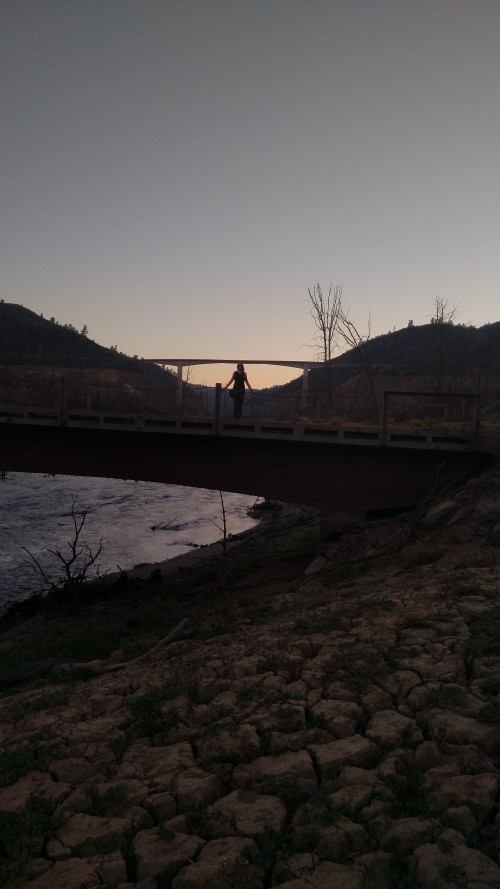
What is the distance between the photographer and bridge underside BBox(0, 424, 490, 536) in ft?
49.7

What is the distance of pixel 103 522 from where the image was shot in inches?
1046

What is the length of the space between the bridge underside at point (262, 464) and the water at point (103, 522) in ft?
11.7

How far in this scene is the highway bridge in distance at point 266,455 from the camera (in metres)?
14.9

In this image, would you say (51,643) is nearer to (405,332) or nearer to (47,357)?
(47,357)

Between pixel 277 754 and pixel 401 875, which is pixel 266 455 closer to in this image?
pixel 277 754

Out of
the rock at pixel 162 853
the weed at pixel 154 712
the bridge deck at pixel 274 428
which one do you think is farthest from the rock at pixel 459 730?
the bridge deck at pixel 274 428

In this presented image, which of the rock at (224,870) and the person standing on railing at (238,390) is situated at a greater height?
the person standing on railing at (238,390)

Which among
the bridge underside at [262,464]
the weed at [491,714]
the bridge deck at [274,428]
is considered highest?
the bridge deck at [274,428]

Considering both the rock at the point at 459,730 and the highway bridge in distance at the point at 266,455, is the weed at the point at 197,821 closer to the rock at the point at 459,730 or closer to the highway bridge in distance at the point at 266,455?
the rock at the point at 459,730

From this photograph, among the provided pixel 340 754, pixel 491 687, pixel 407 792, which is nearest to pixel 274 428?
pixel 491 687

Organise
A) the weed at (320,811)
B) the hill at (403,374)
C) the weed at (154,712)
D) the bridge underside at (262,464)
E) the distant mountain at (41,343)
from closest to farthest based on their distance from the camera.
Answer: the weed at (320,811), the weed at (154,712), the bridge underside at (262,464), the hill at (403,374), the distant mountain at (41,343)

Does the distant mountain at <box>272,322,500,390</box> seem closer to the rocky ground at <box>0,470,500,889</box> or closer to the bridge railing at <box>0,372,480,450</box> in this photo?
the bridge railing at <box>0,372,480,450</box>

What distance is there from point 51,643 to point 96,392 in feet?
24.6

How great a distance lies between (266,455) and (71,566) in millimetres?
7851
